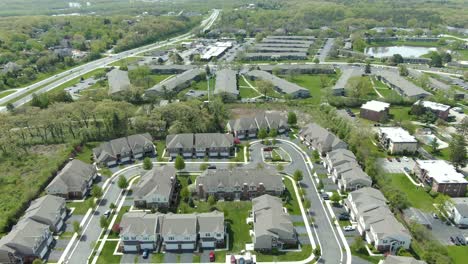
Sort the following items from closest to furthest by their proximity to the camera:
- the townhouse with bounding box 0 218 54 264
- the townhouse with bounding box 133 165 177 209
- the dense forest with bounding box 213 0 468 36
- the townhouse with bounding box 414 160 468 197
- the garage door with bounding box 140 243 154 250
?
the townhouse with bounding box 0 218 54 264
the garage door with bounding box 140 243 154 250
the townhouse with bounding box 133 165 177 209
the townhouse with bounding box 414 160 468 197
the dense forest with bounding box 213 0 468 36

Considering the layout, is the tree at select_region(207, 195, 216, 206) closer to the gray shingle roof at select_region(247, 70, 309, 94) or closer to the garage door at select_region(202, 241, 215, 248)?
the garage door at select_region(202, 241, 215, 248)

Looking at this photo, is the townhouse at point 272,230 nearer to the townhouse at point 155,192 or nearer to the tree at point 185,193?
the tree at point 185,193

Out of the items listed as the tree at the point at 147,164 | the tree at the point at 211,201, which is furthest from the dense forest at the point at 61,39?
the tree at the point at 211,201

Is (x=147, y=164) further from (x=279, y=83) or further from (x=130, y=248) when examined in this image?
(x=279, y=83)

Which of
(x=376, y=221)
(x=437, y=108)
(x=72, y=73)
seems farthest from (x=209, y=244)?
→ (x=72, y=73)

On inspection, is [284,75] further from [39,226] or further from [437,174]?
[39,226]

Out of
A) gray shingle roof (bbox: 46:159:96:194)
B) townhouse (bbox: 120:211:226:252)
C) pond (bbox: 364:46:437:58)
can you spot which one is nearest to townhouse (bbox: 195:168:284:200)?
townhouse (bbox: 120:211:226:252)

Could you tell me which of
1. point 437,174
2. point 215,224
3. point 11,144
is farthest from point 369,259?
point 11,144
